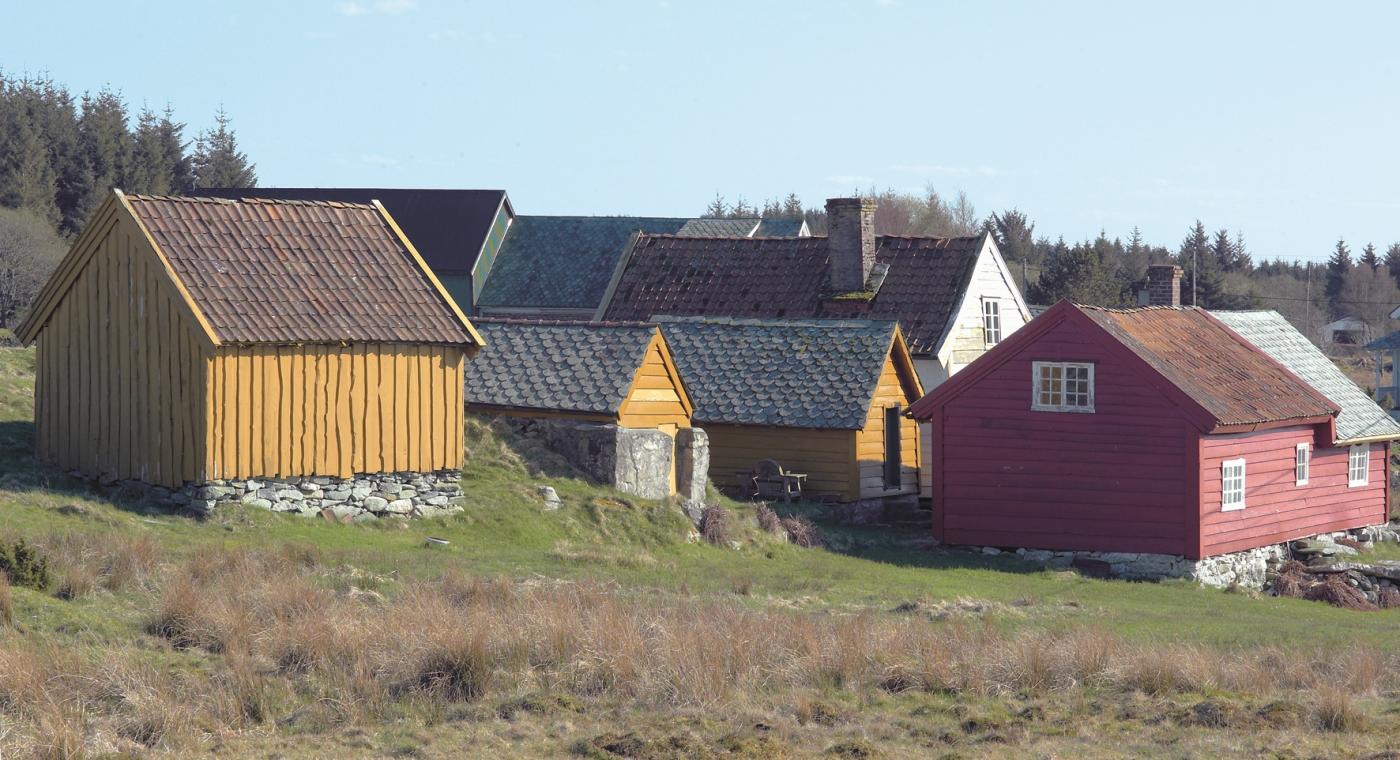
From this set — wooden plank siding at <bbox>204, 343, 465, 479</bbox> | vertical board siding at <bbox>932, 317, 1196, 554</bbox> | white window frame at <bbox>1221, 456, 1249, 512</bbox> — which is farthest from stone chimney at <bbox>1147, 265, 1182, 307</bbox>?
wooden plank siding at <bbox>204, 343, 465, 479</bbox>

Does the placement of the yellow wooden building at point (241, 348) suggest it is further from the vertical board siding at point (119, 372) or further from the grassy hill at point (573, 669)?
the grassy hill at point (573, 669)

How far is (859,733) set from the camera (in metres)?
13.2

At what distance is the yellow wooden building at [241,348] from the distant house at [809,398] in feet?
28.7

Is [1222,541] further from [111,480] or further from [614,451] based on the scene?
[111,480]

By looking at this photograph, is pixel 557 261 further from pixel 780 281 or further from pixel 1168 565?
pixel 1168 565

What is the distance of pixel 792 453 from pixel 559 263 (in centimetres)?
2836

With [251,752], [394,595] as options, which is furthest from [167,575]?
[251,752]

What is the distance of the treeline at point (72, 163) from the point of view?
215ft

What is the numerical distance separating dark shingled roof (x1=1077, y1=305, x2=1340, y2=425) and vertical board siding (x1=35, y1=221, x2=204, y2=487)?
15.5m

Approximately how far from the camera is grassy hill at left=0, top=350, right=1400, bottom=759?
12750 mm

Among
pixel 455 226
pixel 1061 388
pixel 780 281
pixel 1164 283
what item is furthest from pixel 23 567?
pixel 455 226

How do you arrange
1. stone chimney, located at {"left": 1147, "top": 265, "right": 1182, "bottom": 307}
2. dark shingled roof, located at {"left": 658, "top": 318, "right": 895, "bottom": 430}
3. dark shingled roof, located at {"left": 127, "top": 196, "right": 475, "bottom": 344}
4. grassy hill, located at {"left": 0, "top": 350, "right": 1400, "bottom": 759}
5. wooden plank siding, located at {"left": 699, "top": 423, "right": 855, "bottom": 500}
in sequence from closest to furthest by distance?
grassy hill, located at {"left": 0, "top": 350, "right": 1400, "bottom": 759}
dark shingled roof, located at {"left": 127, "top": 196, "right": 475, "bottom": 344}
wooden plank siding, located at {"left": 699, "top": 423, "right": 855, "bottom": 500}
dark shingled roof, located at {"left": 658, "top": 318, "right": 895, "bottom": 430}
stone chimney, located at {"left": 1147, "top": 265, "right": 1182, "bottom": 307}

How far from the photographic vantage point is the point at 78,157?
235ft

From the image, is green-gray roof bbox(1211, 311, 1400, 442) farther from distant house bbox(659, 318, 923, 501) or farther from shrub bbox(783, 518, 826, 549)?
shrub bbox(783, 518, 826, 549)
